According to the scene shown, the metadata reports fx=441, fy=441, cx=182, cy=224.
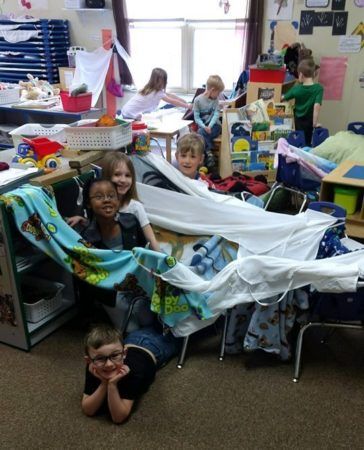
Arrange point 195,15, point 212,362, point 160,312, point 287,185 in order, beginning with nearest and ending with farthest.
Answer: point 160,312 < point 212,362 < point 287,185 < point 195,15

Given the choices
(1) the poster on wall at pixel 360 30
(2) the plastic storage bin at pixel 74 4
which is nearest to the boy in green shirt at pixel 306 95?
(1) the poster on wall at pixel 360 30

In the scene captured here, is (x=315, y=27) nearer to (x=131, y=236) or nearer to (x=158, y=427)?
(x=131, y=236)

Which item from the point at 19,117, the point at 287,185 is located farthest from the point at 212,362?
→ the point at 19,117

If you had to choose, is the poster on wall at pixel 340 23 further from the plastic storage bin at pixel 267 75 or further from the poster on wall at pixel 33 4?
the poster on wall at pixel 33 4

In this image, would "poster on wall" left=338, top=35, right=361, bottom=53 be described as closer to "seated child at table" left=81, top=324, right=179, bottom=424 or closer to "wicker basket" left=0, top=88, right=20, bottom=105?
"wicker basket" left=0, top=88, right=20, bottom=105

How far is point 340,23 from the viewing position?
451 centimetres

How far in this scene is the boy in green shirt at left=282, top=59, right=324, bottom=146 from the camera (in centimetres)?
422

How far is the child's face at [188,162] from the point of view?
2.78 metres

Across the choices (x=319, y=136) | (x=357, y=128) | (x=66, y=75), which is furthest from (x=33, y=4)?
(x=357, y=128)

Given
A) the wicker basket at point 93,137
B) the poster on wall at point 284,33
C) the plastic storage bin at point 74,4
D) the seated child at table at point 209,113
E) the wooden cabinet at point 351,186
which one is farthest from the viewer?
the plastic storage bin at point 74,4

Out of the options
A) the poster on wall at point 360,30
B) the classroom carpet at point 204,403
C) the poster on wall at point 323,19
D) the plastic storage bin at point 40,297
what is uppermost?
the poster on wall at point 323,19

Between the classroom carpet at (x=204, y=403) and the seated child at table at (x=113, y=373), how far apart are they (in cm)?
7

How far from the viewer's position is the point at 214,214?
2.47 m

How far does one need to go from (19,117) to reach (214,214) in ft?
10.9
